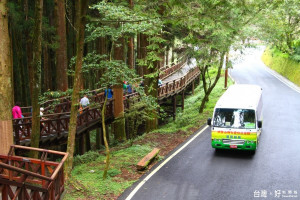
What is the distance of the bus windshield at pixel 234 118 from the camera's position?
12.0 m

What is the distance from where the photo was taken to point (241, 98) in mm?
13156

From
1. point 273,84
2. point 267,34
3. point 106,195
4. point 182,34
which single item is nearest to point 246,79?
point 273,84

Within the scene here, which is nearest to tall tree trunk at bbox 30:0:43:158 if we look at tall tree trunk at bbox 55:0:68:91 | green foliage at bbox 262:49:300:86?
tall tree trunk at bbox 55:0:68:91

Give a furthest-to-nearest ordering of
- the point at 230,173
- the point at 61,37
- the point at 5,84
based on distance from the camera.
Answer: the point at 61,37 → the point at 230,173 → the point at 5,84

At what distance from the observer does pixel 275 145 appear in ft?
44.2

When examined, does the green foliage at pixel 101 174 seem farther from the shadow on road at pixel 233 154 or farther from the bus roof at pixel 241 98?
the bus roof at pixel 241 98

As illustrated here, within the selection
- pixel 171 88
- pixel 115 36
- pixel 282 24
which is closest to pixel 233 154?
pixel 115 36

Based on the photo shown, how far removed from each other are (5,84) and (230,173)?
7.78 metres

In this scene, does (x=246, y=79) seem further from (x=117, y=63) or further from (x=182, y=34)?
(x=117, y=63)

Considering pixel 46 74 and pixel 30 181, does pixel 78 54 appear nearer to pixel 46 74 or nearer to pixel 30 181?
pixel 30 181

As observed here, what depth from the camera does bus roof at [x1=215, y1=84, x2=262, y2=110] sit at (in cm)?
1246

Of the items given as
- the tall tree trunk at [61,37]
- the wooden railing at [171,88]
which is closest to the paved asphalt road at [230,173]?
the tall tree trunk at [61,37]

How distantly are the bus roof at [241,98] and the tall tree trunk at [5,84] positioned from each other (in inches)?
319

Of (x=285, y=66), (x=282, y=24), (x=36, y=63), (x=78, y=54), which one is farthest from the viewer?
(x=285, y=66)
